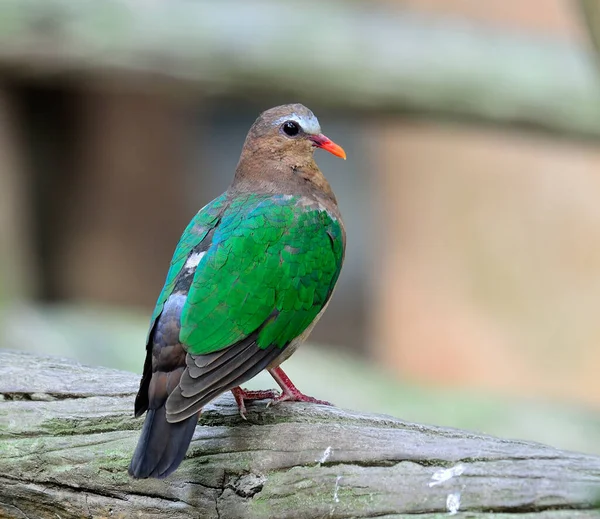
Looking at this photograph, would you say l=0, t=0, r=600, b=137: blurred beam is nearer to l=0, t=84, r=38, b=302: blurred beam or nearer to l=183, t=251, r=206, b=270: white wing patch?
l=0, t=84, r=38, b=302: blurred beam

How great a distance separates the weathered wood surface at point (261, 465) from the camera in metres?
2.23

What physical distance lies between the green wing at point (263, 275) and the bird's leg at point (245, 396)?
0.19m

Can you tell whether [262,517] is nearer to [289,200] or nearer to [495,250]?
[289,200]

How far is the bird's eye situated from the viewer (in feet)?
10.8

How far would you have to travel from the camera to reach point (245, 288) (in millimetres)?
2754

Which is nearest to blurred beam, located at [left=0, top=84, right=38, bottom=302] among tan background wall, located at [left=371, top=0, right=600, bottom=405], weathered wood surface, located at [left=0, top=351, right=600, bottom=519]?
tan background wall, located at [left=371, top=0, right=600, bottom=405]

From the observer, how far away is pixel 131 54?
230 inches

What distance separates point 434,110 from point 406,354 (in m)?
2.40

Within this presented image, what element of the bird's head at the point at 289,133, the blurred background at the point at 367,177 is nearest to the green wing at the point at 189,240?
the bird's head at the point at 289,133

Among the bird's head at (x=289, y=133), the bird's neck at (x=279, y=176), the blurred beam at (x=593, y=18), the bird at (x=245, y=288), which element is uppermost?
the blurred beam at (x=593, y=18)

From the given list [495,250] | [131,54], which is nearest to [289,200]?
[131,54]

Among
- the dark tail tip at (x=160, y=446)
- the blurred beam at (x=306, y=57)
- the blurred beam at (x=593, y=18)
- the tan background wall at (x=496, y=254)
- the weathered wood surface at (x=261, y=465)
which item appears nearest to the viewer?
the weathered wood surface at (x=261, y=465)

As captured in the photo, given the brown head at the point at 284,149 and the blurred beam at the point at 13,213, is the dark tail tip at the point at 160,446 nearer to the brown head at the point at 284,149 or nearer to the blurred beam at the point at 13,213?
the brown head at the point at 284,149

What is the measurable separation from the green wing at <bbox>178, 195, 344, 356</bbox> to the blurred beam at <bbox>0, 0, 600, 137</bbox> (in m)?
2.96
